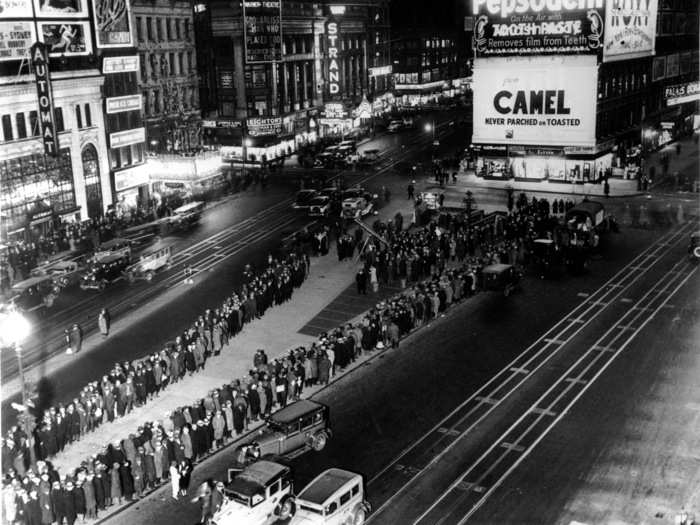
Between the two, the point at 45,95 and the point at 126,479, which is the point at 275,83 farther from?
the point at 126,479

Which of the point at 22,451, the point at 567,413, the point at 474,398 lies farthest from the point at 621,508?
the point at 22,451

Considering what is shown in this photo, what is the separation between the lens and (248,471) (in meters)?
22.5

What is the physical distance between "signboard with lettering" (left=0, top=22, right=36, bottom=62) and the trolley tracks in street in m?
38.1

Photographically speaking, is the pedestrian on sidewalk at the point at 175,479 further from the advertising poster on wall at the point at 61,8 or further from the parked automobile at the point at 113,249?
Result: the advertising poster on wall at the point at 61,8

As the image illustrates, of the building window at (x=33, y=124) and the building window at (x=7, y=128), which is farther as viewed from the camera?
the building window at (x=33, y=124)

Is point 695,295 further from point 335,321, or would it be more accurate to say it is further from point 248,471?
point 248,471

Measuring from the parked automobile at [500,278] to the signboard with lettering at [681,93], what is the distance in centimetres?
6151


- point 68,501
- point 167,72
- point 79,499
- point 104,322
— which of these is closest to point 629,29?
point 167,72

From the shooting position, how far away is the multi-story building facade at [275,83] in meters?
90.2

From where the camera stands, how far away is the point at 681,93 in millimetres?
96500

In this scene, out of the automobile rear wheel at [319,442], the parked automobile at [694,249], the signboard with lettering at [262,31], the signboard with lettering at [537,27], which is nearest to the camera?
the automobile rear wheel at [319,442]

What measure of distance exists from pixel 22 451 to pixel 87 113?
40.6 m

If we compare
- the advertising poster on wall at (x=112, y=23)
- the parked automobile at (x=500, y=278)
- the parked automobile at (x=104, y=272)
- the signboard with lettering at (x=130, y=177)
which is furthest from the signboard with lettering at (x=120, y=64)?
the parked automobile at (x=500, y=278)

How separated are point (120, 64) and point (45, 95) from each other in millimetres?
12692
